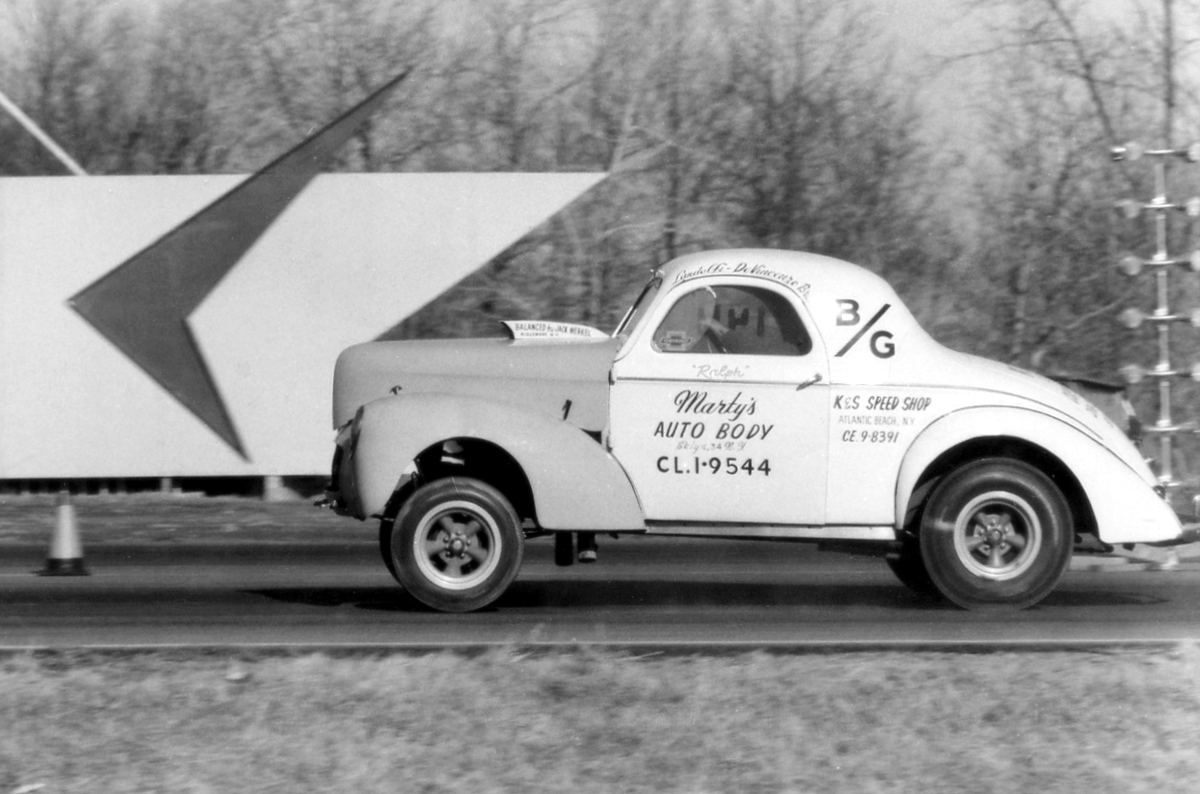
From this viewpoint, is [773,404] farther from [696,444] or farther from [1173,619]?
[1173,619]

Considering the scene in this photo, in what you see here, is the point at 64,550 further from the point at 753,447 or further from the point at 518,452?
the point at 753,447

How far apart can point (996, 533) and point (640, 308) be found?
228 centimetres

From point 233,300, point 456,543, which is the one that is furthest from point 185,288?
point 456,543

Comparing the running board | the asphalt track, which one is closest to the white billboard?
the asphalt track

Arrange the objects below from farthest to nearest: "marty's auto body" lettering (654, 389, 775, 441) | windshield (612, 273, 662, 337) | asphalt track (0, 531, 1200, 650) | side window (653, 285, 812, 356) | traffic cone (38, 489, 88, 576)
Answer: traffic cone (38, 489, 88, 576) → windshield (612, 273, 662, 337) → side window (653, 285, 812, 356) → "marty's auto body" lettering (654, 389, 775, 441) → asphalt track (0, 531, 1200, 650)

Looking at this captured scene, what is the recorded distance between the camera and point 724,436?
28.1 feet

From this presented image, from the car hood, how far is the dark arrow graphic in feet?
21.0

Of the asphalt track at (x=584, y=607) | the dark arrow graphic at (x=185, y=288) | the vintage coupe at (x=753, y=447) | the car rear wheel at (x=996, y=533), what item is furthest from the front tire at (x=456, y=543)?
the dark arrow graphic at (x=185, y=288)

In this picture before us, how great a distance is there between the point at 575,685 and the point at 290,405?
8.79 meters

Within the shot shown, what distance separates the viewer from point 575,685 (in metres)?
6.62

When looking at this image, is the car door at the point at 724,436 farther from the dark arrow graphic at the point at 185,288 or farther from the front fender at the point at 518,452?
the dark arrow graphic at the point at 185,288

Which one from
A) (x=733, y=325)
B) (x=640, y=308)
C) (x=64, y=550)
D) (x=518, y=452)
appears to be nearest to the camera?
(x=518, y=452)

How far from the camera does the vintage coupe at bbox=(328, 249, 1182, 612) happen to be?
8.50 m

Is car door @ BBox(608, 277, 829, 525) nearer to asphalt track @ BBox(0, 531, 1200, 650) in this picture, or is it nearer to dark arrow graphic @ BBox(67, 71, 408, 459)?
asphalt track @ BBox(0, 531, 1200, 650)
